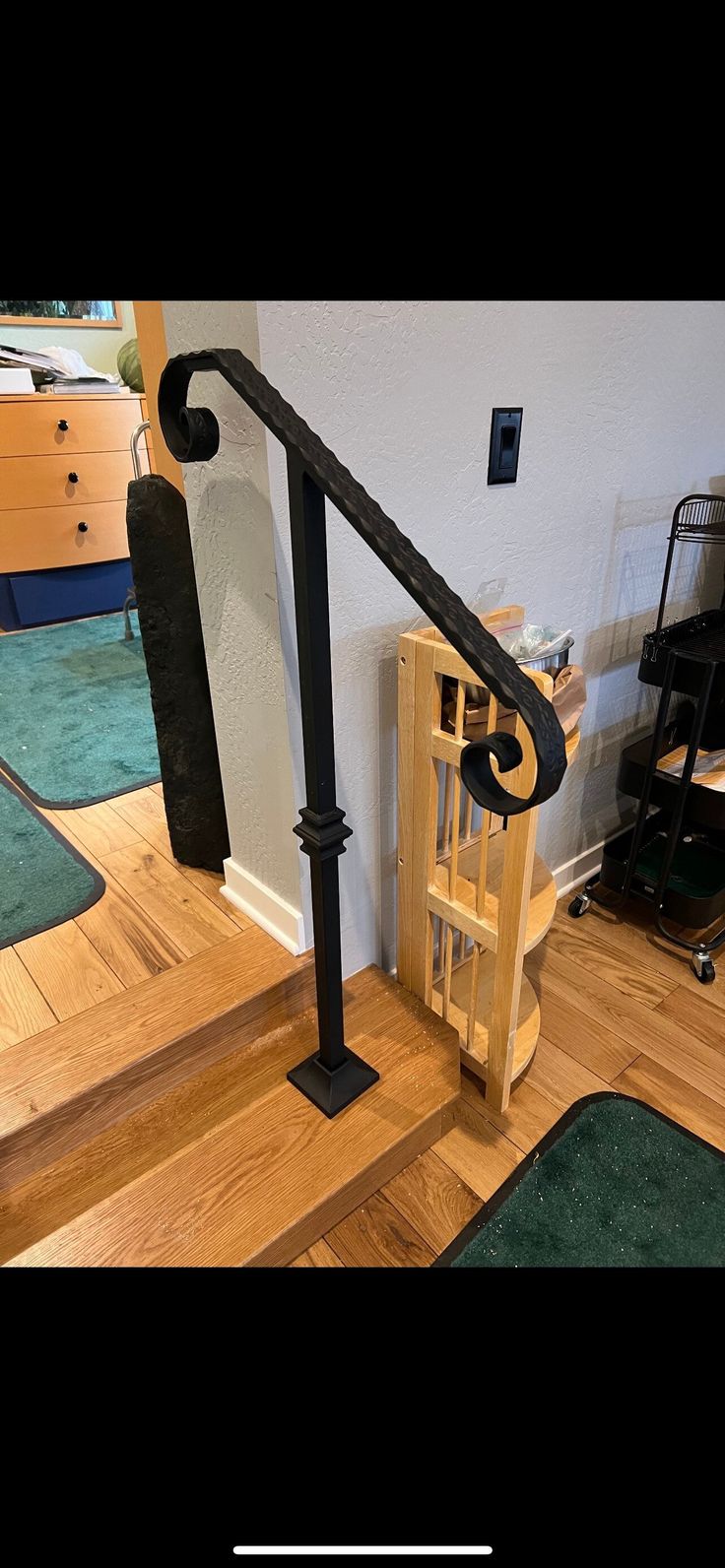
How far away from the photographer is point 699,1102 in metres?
1.38

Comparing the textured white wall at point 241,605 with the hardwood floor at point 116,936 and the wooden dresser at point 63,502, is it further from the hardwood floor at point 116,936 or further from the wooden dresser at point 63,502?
the wooden dresser at point 63,502

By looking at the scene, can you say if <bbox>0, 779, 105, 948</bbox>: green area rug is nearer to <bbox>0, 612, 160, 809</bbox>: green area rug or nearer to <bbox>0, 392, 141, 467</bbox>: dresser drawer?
<bbox>0, 612, 160, 809</bbox>: green area rug

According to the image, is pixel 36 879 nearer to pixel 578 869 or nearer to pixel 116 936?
pixel 116 936

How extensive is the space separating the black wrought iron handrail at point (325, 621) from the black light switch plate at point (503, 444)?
48 centimetres

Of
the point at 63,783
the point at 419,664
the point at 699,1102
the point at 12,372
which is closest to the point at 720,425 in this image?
the point at 419,664

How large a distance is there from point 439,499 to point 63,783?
1249 mm

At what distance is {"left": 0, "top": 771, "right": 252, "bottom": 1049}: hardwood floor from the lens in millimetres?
1310

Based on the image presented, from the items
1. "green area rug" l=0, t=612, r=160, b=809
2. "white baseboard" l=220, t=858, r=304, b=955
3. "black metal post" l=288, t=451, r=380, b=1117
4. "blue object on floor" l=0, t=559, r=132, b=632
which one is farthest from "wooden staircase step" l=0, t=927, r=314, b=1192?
"blue object on floor" l=0, t=559, r=132, b=632

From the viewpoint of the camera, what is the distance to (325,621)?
0.91 m

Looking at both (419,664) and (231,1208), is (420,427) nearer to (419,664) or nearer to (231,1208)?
(419,664)

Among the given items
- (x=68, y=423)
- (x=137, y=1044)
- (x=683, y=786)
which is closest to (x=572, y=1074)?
(x=683, y=786)

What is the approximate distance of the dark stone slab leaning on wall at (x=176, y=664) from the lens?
137 centimetres

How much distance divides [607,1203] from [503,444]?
116 centimetres

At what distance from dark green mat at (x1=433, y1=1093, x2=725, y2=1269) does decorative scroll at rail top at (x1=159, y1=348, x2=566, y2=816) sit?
28.2 inches
